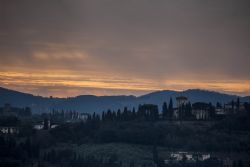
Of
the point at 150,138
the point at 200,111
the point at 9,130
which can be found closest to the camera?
the point at 150,138

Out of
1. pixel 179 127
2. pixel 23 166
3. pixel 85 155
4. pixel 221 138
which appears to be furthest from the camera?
pixel 179 127

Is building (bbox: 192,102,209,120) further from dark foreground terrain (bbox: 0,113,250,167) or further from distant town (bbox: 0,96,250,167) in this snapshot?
dark foreground terrain (bbox: 0,113,250,167)

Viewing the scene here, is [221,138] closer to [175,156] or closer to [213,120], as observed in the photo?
Answer: [175,156]

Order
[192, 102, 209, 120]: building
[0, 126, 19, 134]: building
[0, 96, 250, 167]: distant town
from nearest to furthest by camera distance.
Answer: [0, 96, 250, 167]: distant town
[0, 126, 19, 134]: building
[192, 102, 209, 120]: building

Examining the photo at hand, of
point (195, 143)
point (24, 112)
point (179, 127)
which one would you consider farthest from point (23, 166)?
point (24, 112)

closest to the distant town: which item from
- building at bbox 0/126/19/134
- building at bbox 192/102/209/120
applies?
building at bbox 192/102/209/120

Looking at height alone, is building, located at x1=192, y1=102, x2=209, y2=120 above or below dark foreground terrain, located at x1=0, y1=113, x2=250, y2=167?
above

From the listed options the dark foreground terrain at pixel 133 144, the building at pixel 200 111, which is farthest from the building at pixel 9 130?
the building at pixel 200 111

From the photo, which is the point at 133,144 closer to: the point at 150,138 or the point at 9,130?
the point at 150,138

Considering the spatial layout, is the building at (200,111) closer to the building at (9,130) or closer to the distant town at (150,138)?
the distant town at (150,138)

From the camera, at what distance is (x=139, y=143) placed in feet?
239

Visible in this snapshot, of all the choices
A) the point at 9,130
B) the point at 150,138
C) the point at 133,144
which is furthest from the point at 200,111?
the point at 9,130

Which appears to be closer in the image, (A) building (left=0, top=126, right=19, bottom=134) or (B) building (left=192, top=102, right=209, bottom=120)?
(A) building (left=0, top=126, right=19, bottom=134)

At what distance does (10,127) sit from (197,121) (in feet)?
79.5
